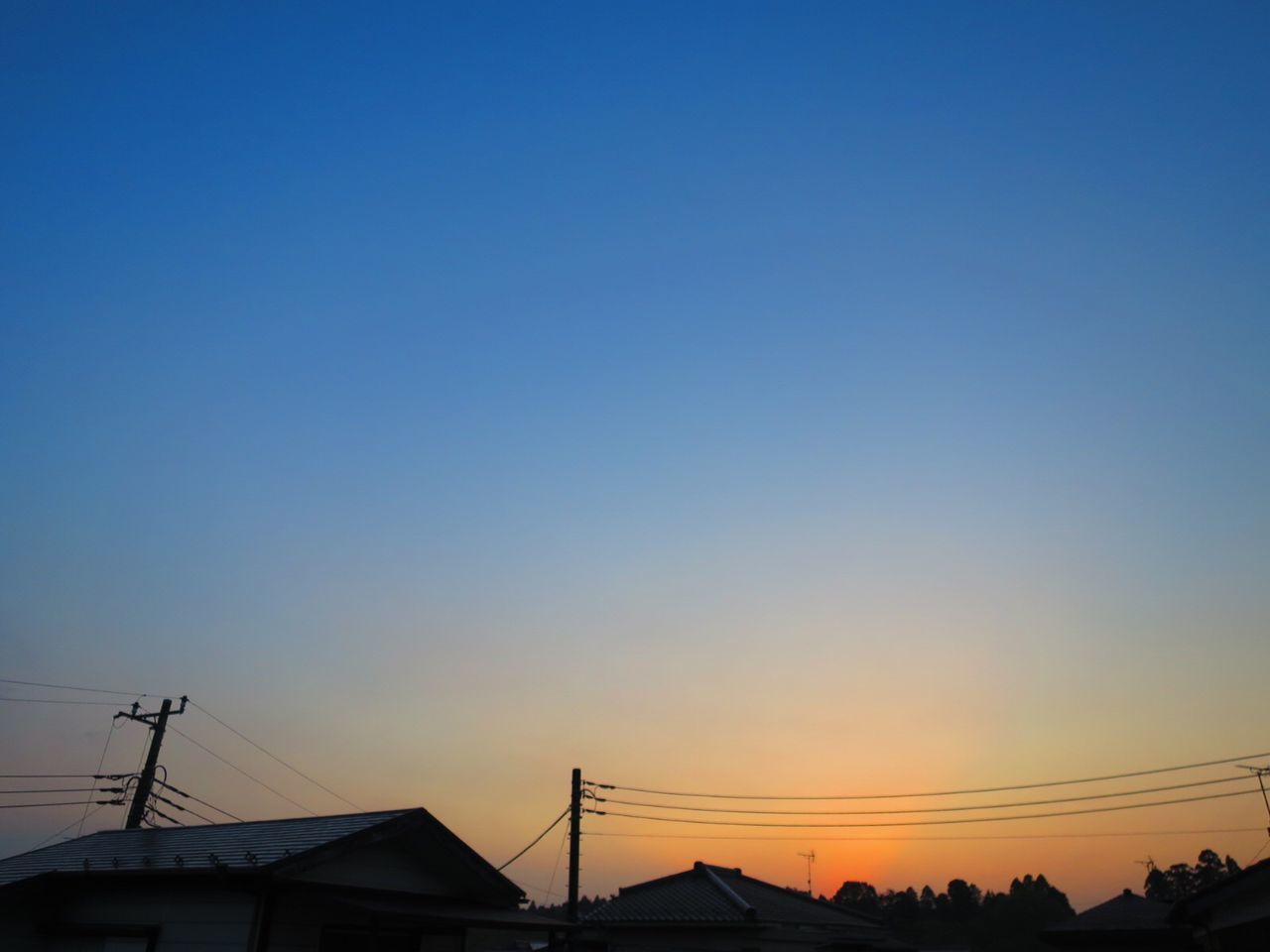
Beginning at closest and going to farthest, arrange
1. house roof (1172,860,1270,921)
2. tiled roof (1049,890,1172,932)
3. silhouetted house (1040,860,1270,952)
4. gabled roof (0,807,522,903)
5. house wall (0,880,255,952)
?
house wall (0,880,255,952) → gabled roof (0,807,522,903) → house roof (1172,860,1270,921) → silhouetted house (1040,860,1270,952) → tiled roof (1049,890,1172,932)

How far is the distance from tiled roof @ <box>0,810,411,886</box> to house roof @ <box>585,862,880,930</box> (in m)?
15.7

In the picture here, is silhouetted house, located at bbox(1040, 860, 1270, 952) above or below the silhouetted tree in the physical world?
below

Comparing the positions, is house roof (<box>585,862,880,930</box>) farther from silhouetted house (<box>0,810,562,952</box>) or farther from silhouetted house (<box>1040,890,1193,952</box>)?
silhouetted house (<box>0,810,562,952</box>)

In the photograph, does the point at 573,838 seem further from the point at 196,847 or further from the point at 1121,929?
the point at 1121,929

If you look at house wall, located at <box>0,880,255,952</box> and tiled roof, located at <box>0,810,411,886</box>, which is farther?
tiled roof, located at <box>0,810,411,886</box>

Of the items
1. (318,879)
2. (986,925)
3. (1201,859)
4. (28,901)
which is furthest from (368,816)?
(1201,859)

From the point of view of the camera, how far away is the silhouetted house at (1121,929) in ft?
88.9

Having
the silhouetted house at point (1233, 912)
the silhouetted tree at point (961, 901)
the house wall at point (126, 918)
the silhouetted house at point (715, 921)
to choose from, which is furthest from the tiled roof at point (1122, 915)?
the silhouetted tree at point (961, 901)

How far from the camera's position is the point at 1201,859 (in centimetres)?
8638

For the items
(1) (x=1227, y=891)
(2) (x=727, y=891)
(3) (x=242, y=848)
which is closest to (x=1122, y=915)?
(2) (x=727, y=891)

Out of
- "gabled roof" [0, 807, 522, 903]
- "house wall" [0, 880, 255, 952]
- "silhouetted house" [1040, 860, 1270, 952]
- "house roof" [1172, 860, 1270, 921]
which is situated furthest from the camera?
"silhouetted house" [1040, 860, 1270, 952]

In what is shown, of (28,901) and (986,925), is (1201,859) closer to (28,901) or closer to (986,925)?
(986,925)

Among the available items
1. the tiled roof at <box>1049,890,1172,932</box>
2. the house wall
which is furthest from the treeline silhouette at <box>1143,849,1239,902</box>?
the house wall

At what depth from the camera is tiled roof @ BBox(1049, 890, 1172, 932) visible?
94.1 ft
